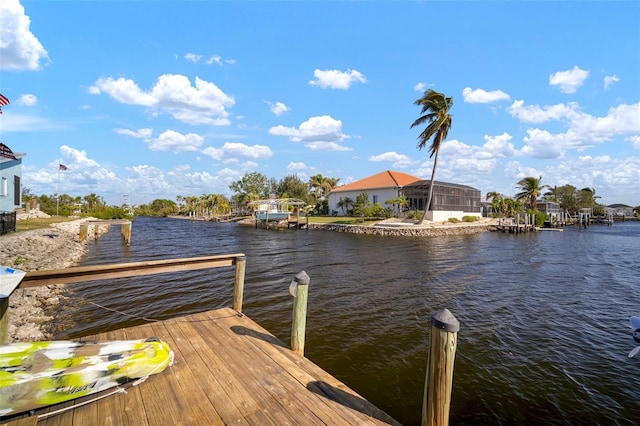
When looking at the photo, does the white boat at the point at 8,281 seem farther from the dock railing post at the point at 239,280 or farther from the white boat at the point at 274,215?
the white boat at the point at 274,215

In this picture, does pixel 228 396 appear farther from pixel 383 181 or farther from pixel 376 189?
pixel 383 181

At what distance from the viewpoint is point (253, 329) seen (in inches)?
179

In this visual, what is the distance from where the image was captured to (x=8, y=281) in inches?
116

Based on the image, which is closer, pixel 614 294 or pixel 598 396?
pixel 598 396

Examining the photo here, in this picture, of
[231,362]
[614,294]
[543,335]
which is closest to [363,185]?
[614,294]

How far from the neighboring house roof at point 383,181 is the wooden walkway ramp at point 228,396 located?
36774mm

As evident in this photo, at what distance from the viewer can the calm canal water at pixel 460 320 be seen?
14.9 ft

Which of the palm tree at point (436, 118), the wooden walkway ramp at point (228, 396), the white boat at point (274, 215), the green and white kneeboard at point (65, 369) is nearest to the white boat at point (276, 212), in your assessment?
the white boat at point (274, 215)

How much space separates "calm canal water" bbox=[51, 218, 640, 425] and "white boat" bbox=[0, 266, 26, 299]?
3.75 m

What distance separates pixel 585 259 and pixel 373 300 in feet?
51.5

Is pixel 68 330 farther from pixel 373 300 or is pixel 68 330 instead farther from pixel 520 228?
pixel 520 228

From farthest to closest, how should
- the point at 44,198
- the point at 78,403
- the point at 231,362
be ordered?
the point at 44,198, the point at 231,362, the point at 78,403

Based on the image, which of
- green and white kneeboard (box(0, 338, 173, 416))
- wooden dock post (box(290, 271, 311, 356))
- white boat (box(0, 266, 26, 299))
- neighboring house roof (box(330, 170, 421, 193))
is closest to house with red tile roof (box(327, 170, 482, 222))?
neighboring house roof (box(330, 170, 421, 193))

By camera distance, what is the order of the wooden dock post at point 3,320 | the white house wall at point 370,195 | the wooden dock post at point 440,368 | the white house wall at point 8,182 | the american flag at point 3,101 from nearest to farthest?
1. the wooden dock post at point 440,368
2. the wooden dock post at point 3,320
3. the american flag at point 3,101
4. the white house wall at point 8,182
5. the white house wall at point 370,195
